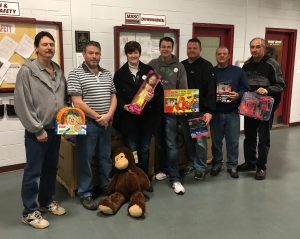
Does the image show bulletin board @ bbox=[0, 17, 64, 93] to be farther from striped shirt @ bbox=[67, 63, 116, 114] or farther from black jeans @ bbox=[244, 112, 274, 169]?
black jeans @ bbox=[244, 112, 274, 169]

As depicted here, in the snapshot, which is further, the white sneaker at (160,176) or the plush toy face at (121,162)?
the white sneaker at (160,176)

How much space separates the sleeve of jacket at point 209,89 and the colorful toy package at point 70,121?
1.35 m

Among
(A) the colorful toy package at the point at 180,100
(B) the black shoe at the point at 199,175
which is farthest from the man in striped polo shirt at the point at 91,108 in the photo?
(B) the black shoe at the point at 199,175

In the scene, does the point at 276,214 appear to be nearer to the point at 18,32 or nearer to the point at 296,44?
the point at 18,32

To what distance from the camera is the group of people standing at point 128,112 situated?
2.33 metres

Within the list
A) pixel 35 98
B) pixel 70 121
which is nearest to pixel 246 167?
pixel 70 121

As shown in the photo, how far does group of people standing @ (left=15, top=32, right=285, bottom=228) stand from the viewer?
2326 millimetres

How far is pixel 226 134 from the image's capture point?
3.50 metres

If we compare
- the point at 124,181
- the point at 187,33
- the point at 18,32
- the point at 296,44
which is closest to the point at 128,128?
the point at 124,181

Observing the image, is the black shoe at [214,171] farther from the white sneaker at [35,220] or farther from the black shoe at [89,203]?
the white sneaker at [35,220]

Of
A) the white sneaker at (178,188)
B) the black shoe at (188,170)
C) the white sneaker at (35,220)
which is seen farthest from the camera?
the black shoe at (188,170)

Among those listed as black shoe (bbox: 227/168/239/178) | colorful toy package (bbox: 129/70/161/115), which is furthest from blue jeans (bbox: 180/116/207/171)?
colorful toy package (bbox: 129/70/161/115)

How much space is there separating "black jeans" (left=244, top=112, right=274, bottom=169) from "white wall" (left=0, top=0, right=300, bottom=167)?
1649 millimetres

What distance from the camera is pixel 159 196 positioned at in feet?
9.93
